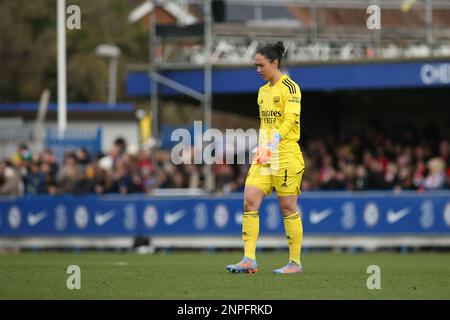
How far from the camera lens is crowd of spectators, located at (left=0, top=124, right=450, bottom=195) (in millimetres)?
23266

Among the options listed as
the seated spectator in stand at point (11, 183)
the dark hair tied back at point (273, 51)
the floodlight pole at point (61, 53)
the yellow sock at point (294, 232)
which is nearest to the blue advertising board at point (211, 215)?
the seated spectator in stand at point (11, 183)

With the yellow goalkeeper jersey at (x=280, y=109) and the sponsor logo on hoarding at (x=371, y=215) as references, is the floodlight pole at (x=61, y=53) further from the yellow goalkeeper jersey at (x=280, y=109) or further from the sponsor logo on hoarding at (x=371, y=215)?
the yellow goalkeeper jersey at (x=280, y=109)

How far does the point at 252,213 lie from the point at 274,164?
→ 0.60 m

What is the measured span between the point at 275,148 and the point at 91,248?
42.5 ft

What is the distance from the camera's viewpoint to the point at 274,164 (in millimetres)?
11828

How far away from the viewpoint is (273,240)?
73.9 ft

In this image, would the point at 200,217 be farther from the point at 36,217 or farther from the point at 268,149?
the point at 268,149

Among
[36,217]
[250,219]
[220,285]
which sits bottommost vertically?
[36,217]

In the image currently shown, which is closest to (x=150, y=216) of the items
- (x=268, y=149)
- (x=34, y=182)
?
(x=34, y=182)

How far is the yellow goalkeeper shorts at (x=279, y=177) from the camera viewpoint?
11859 mm

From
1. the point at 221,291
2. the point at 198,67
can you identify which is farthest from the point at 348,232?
the point at 221,291

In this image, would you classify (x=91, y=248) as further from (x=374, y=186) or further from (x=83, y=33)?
(x=83, y=33)

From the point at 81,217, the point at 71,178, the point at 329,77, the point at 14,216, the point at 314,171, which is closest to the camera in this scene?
the point at 81,217

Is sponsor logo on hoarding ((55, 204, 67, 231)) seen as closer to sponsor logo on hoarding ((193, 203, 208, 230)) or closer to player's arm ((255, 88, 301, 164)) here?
sponsor logo on hoarding ((193, 203, 208, 230))
